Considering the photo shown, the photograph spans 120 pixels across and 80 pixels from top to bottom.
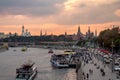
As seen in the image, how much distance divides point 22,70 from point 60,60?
20638mm

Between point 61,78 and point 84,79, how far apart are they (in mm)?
13433

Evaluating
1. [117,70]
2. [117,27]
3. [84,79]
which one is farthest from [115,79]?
[117,27]

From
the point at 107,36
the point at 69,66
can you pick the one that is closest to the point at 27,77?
the point at 69,66

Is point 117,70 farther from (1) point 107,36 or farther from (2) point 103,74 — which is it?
(1) point 107,36

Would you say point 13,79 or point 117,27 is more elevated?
point 117,27

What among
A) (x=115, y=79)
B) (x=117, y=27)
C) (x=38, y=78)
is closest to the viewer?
(x=115, y=79)

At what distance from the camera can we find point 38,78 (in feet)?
186

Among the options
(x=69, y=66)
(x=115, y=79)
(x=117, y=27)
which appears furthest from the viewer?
(x=117, y=27)

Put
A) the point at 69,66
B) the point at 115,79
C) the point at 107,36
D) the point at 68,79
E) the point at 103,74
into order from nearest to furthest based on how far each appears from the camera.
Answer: the point at 115,79 < the point at 103,74 < the point at 68,79 < the point at 69,66 < the point at 107,36

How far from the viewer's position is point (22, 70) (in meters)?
55.8

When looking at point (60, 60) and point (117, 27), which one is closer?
point (60, 60)

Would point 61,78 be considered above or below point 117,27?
below

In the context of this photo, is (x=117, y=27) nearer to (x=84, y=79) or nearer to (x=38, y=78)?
(x=38, y=78)

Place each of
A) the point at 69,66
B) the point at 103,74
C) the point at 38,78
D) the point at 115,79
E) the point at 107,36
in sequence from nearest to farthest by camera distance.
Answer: the point at 115,79 < the point at 103,74 < the point at 38,78 < the point at 69,66 < the point at 107,36
